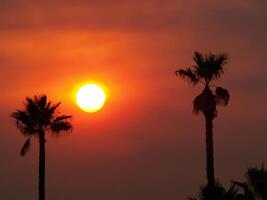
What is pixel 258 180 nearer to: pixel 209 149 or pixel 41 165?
pixel 209 149

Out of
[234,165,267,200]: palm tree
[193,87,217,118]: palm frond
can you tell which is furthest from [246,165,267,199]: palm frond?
[193,87,217,118]: palm frond

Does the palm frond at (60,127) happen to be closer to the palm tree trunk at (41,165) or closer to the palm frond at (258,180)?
the palm tree trunk at (41,165)

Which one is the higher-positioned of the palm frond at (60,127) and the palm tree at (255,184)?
the palm frond at (60,127)

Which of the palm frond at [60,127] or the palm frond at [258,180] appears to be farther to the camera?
the palm frond at [60,127]

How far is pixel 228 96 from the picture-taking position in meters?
66.7

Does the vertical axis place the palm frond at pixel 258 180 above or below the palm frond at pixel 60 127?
below

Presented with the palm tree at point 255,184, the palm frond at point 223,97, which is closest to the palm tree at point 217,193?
the palm tree at point 255,184

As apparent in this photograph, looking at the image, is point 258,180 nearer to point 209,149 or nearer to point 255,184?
point 255,184

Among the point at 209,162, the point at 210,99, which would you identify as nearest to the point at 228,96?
the point at 210,99

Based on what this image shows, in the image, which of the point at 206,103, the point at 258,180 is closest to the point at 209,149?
the point at 206,103

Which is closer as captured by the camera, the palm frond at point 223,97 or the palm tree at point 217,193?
the palm tree at point 217,193

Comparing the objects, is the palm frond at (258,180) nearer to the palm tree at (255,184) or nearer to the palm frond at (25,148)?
the palm tree at (255,184)

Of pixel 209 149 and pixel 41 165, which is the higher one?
pixel 209 149

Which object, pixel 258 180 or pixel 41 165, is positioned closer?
pixel 258 180
